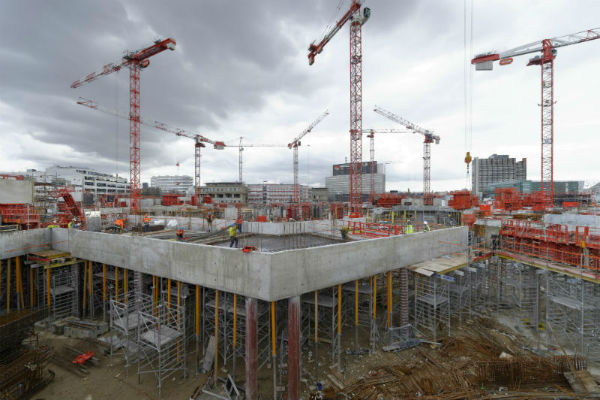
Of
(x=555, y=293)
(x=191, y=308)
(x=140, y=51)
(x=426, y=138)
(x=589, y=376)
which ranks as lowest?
(x=589, y=376)

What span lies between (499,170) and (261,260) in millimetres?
185707

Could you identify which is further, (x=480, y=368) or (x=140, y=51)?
(x=140, y=51)

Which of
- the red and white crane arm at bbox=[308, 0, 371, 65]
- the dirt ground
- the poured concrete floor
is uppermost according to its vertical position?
the red and white crane arm at bbox=[308, 0, 371, 65]

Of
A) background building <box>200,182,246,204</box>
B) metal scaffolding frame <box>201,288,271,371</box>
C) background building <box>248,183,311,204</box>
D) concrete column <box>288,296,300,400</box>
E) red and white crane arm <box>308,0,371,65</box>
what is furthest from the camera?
background building <box>248,183,311,204</box>

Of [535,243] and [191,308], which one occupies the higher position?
[535,243]

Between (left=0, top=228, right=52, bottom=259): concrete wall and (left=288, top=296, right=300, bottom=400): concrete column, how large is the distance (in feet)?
53.3

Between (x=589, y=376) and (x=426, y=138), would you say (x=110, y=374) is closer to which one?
(x=589, y=376)

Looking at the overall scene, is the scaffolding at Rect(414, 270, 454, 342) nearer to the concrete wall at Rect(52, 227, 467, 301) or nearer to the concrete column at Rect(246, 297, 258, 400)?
the concrete wall at Rect(52, 227, 467, 301)

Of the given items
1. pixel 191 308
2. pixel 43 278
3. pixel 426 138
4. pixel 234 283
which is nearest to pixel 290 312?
pixel 234 283

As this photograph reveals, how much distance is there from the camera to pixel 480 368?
33.1 ft

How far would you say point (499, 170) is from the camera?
15075 cm

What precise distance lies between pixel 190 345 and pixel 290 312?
22.0ft

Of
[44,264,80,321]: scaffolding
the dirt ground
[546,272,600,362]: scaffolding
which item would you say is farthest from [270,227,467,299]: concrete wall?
[44,264,80,321]: scaffolding

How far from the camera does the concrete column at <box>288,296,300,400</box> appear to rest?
8.99 m
